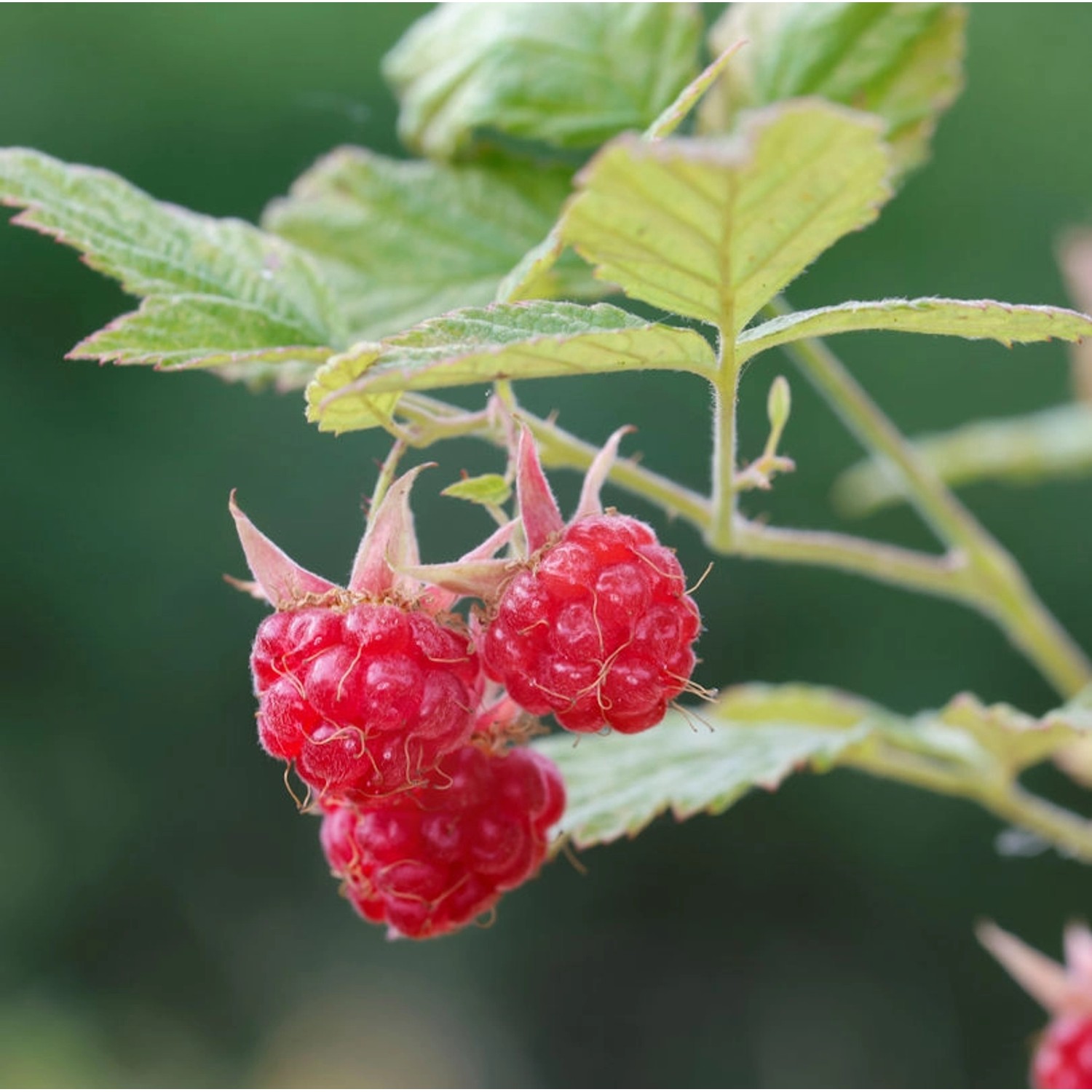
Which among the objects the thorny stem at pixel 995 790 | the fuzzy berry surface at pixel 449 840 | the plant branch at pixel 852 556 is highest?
the fuzzy berry surface at pixel 449 840

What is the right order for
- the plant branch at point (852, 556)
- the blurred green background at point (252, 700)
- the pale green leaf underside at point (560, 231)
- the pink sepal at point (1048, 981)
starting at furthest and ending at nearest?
the blurred green background at point (252, 700) < the pink sepal at point (1048, 981) < the plant branch at point (852, 556) < the pale green leaf underside at point (560, 231)

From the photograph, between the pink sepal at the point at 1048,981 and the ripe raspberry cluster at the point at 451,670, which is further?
the pink sepal at the point at 1048,981

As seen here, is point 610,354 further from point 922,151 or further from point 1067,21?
point 1067,21

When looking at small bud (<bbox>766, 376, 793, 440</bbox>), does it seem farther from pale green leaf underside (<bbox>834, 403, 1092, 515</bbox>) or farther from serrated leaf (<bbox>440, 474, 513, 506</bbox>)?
pale green leaf underside (<bbox>834, 403, 1092, 515</bbox>)

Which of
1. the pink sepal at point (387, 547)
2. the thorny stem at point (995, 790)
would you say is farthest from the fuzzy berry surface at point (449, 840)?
the thorny stem at point (995, 790)

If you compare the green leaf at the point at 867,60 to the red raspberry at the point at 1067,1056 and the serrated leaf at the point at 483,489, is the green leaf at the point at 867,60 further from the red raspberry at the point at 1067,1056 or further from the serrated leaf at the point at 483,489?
the red raspberry at the point at 1067,1056
